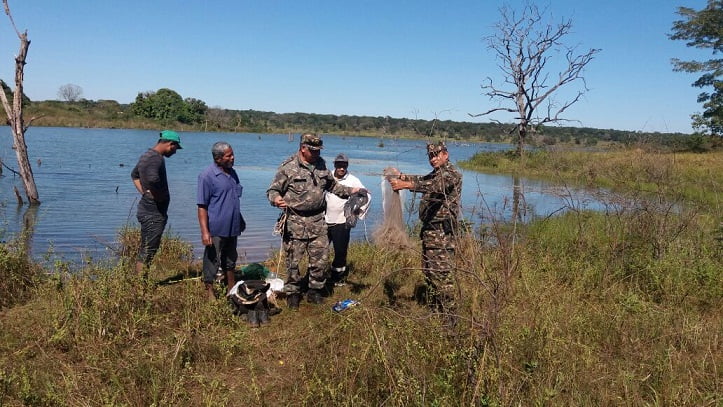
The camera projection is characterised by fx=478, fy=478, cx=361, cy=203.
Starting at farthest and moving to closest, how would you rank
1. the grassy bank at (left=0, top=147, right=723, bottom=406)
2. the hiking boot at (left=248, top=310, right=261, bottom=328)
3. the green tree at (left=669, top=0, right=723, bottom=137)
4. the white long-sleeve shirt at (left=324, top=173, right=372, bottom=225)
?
the green tree at (left=669, top=0, right=723, bottom=137) → the white long-sleeve shirt at (left=324, top=173, right=372, bottom=225) → the hiking boot at (left=248, top=310, right=261, bottom=328) → the grassy bank at (left=0, top=147, right=723, bottom=406)

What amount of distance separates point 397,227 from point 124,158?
1144 inches

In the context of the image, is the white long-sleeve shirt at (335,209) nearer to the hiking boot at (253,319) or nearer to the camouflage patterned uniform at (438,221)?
the camouflage patterned uniform at (438,221)

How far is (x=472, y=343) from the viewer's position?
332 cm

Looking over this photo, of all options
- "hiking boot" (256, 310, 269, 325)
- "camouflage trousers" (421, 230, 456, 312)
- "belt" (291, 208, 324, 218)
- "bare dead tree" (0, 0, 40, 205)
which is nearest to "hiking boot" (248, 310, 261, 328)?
"hiking boot" (256, 310, 269, 325)

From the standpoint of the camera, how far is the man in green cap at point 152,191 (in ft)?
17.8

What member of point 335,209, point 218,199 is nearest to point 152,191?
point 218,199

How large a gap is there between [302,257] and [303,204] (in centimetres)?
64

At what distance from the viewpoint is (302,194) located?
533cm

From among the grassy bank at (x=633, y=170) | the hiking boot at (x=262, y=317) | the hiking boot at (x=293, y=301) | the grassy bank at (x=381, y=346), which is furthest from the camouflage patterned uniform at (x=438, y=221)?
the hiking boot at (x=262, y=317)

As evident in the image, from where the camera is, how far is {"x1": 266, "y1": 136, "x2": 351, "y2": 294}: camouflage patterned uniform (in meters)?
5.33

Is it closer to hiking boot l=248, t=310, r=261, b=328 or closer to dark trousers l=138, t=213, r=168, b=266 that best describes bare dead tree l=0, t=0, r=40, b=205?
dark trousers l=138, t=213, r=168, b=266

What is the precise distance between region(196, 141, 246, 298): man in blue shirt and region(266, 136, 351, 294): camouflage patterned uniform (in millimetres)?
463

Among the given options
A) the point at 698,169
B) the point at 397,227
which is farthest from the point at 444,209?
the point at 698,169

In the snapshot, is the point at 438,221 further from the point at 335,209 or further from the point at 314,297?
the point at 314,297
